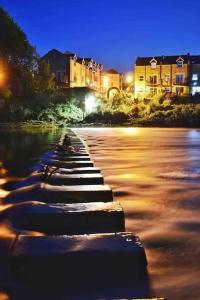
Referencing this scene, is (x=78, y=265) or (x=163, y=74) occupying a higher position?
(x=163, y=74)

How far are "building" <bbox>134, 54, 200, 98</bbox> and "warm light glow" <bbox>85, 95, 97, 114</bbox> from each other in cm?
2022

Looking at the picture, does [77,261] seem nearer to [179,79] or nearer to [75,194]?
[75,194]

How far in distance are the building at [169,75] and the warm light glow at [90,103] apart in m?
20.2

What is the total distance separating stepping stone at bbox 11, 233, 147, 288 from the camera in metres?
3.57

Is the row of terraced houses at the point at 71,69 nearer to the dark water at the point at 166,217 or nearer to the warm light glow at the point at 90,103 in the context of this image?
the warm light glow at the point at 90,103

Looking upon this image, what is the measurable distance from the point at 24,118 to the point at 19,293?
51772mm

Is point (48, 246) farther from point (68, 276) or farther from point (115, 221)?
point (115, 221)

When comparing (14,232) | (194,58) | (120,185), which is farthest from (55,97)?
(14,232)

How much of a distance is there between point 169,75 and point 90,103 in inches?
1018

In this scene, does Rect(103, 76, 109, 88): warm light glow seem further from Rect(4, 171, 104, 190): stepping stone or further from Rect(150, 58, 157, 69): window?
Rect(4, 171, 104, 190): stepping stone

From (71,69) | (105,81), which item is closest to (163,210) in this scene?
(71,69)

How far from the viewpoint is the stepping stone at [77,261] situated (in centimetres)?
357

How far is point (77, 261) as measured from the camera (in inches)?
144

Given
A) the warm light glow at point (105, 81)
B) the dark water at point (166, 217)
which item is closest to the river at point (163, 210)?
the dark water at point (166, 217)
